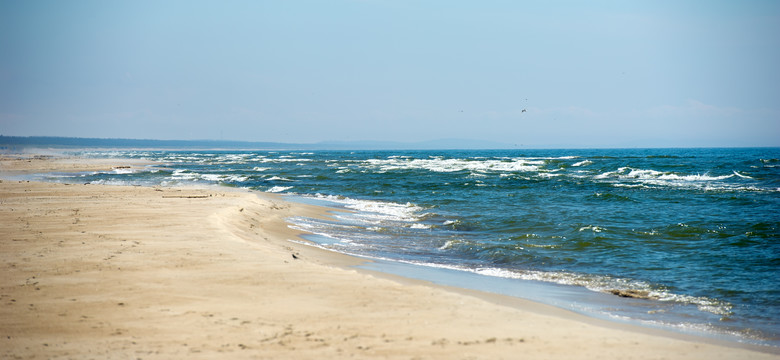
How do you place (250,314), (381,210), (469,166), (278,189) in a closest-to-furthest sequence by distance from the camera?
(250,314) < (381,210) < (278,189) < (469,166)

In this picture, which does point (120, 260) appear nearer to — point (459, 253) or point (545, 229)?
point (459, 253)

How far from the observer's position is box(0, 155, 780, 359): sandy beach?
517 centimetres

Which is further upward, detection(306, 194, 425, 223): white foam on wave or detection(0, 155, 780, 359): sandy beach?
detection(0, 155, 780, 359): sandy beach

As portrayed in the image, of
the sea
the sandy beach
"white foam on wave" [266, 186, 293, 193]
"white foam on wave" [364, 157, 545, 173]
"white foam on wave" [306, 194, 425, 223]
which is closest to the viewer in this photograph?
the sandy beach

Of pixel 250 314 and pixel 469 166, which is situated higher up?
pixel 469 166

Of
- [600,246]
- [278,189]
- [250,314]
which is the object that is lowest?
[278,189]

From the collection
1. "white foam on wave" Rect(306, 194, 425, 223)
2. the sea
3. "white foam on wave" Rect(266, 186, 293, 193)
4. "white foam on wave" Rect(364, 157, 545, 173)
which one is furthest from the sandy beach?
"white foam on wave" Rect(364, 157, 545, 173)

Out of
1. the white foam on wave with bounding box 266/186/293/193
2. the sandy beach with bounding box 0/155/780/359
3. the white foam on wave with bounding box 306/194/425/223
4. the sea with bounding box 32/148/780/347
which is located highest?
the sandy beach with bounding box 0/155/780/359

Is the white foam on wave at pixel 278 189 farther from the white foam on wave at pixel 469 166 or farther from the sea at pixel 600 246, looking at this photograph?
the white foam on wave at pixel 469 166

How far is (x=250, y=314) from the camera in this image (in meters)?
6.12

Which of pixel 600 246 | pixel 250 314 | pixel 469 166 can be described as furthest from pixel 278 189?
pixel 469 166

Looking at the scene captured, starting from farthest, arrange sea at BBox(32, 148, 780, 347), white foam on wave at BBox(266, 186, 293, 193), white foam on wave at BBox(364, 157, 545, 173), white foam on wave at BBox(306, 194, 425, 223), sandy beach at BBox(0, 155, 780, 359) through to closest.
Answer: white foam on wave at BBox(364, 157, 545, 173) < white foam on wave at BBox(266, 186, 293, 193) < white foam on wave at BBox(306, 194, 425, 223) < sea at BBox(32, 148, 780, 347) < sandy beach at BBox(0, 155, 780, 359)

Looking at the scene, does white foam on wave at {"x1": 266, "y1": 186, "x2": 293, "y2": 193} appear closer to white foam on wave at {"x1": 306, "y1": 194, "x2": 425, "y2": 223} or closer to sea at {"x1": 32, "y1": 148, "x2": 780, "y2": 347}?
sea at {"x1": 32, "y1": 148, "x2": 780, "y2": 347}

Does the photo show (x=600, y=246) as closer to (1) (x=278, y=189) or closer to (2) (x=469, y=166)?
→ (1) (x=278, y=189)
